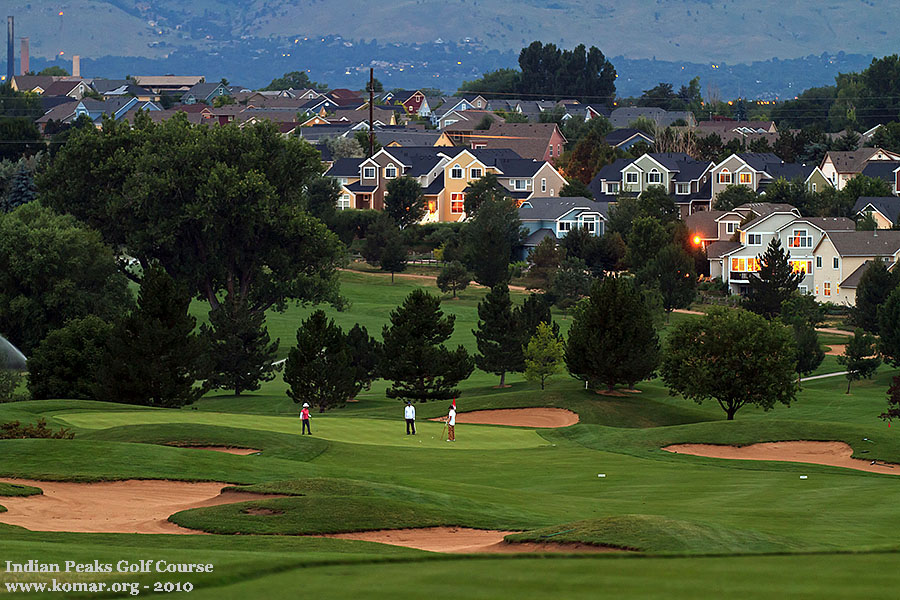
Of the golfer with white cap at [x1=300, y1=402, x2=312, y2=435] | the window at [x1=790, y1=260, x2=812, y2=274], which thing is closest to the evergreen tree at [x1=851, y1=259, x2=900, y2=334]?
the window at [x1=790, y1=260, x2=812, y2=274]

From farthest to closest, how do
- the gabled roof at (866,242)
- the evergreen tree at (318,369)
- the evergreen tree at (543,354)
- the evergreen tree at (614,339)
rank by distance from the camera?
the gabled roof at (866,242) → the evergreen tree at (543,354) → the evergreen tree at (614,339) → the evergreen tree at (318,369)

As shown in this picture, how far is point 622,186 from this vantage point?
497 ft

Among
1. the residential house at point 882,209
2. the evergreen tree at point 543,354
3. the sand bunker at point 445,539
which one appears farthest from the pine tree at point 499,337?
the residential house at point 882,209

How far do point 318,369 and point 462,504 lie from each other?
30533mm

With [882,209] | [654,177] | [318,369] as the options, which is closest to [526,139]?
[654,177]

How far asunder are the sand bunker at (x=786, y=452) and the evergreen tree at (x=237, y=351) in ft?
104

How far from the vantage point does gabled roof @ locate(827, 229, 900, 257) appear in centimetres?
10500

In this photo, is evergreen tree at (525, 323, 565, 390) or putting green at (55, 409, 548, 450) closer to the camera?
putting green at (55, 409, 548, 450)

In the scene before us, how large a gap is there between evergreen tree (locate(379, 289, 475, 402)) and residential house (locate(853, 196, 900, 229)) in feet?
255

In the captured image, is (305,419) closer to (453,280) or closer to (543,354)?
(543,354)

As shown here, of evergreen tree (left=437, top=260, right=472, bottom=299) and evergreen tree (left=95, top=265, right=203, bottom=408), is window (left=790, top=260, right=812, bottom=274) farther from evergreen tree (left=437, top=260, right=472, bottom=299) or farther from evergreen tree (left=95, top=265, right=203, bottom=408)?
evergreen tree (left=95, top=265, right=203, bottom=408)

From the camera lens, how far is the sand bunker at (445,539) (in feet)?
65.3

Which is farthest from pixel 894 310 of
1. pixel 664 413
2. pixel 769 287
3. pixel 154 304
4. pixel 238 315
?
pixel 154 304

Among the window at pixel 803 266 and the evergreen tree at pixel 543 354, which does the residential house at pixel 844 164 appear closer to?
the window at pixel 803 266
